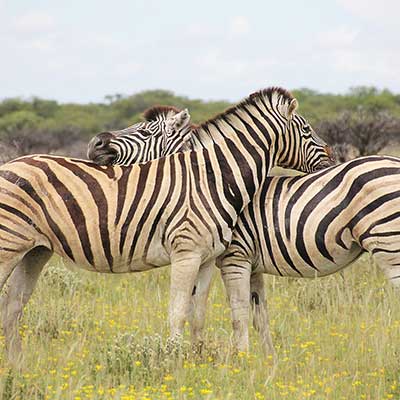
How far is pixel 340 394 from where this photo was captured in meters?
5.00

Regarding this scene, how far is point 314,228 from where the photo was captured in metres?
5.70

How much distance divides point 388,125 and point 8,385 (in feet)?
48.5

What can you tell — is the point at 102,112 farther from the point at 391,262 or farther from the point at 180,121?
the point at 391,262

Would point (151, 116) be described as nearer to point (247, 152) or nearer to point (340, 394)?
point (247, 152)

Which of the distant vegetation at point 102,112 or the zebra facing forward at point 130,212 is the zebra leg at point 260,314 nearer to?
the zebra facing forward at point 130,212

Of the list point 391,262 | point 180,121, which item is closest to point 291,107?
point 180,121

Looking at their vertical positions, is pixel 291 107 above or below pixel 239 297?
above

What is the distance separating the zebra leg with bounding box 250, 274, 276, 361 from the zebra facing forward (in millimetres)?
557

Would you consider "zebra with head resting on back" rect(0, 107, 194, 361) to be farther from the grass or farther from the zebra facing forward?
the grass

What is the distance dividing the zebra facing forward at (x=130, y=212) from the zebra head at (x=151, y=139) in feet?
2.29

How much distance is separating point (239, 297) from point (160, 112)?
210 cm

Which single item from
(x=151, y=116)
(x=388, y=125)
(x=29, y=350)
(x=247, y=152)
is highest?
(x=388, y=125)

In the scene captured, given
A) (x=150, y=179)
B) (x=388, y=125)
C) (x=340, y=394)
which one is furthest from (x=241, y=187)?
(x=388, y=125)

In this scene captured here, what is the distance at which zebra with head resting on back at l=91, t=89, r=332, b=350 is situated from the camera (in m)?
5.91
